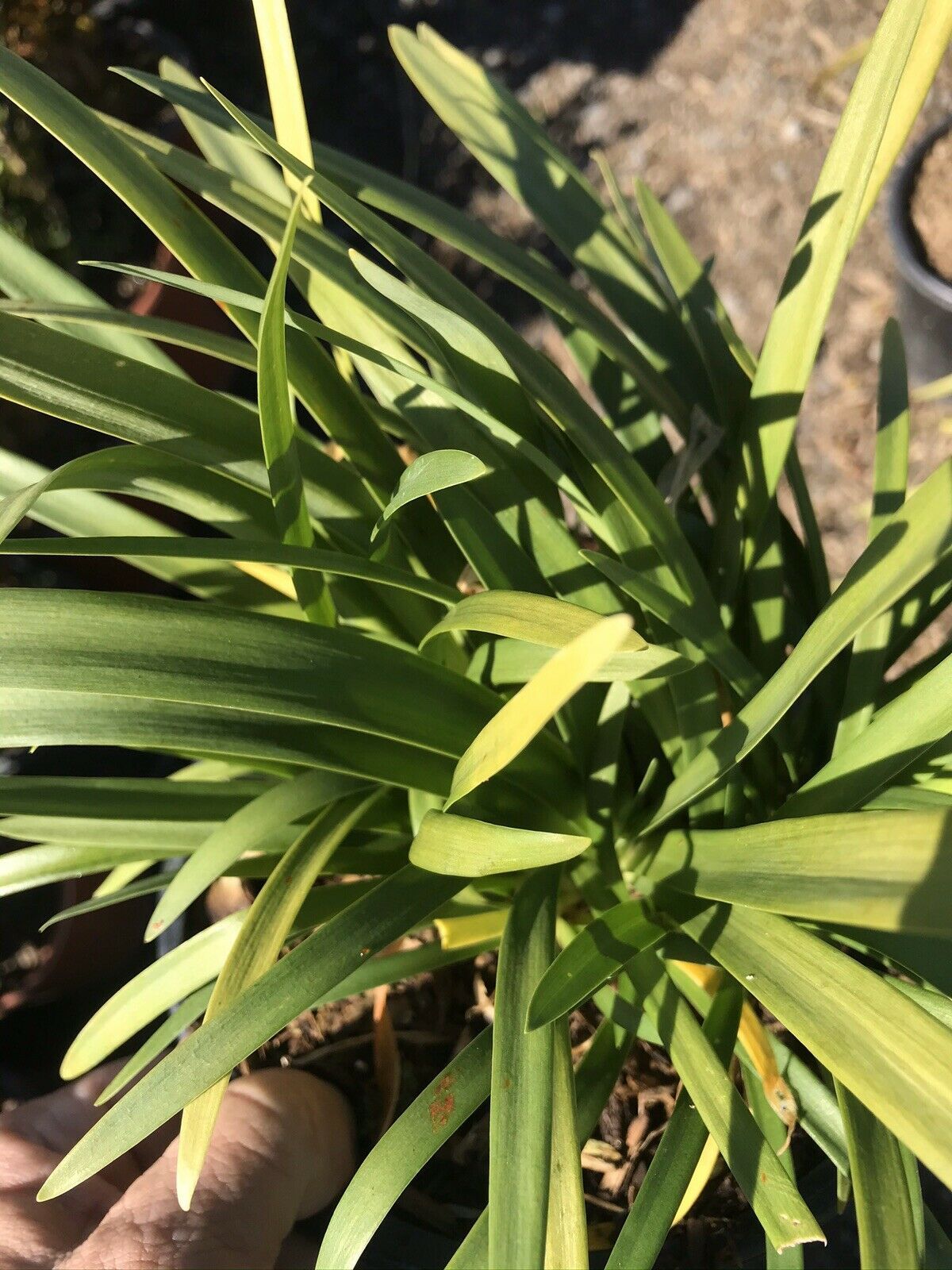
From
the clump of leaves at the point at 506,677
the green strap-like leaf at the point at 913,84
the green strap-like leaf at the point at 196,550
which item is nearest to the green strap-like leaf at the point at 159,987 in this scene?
the clump of leaves at the point at 506,677

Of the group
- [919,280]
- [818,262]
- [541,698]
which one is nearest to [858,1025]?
[541,698]

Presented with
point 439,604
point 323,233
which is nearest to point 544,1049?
point 439,604

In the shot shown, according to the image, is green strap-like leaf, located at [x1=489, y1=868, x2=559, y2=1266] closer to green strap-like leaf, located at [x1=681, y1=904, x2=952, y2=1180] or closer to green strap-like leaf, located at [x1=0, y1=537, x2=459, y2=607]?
green strap-like leaf, located at [x1=681, y1=904, x2=952, y2=1180]

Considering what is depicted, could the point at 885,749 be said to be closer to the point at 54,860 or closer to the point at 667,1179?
the point at 667,1179

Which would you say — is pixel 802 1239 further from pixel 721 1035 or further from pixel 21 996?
pixel 21 996

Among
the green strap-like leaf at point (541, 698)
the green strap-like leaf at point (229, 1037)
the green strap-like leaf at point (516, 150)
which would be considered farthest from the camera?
the green strap-like leaf at point (516, 150)

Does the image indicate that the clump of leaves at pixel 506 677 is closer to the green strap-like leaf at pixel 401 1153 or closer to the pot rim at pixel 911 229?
the green strap-like leaf at pixel 401 1153

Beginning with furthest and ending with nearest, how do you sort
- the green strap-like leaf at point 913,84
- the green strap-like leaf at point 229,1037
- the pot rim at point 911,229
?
1. the pot rim at point 911,229
2. the green strap-like leaf at point 913,84
3. the green strap-like leaf at point 229,1037
